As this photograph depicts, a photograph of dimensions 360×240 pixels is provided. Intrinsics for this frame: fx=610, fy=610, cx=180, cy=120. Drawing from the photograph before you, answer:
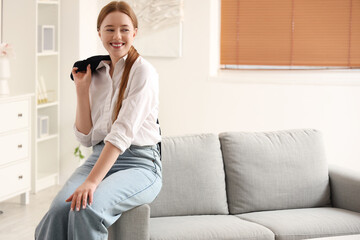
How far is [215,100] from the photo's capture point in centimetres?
539

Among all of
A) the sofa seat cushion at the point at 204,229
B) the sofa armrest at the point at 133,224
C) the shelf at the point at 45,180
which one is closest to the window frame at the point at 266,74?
the shelf at the point at 45,180

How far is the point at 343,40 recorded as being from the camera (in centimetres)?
521

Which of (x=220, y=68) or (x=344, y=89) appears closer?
(x=344, y=89)

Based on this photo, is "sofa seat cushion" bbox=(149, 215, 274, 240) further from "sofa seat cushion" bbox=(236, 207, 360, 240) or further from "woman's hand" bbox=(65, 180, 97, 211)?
"woman's hand" bbox=(65, 180, 97, 211)

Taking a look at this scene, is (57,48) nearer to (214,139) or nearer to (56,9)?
(56,9)

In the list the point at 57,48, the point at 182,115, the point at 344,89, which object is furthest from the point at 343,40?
the point at 57,48

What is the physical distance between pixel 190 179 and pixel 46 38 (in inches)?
101

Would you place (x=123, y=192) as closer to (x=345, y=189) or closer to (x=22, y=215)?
(x=345, y=189)

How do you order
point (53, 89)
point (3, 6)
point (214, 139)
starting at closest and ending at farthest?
point (214, 139) → point (3, 6) → point (53, 89)

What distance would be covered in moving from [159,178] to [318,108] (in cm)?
288

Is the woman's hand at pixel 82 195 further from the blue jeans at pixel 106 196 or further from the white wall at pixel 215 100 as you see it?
the white wall at pixel 215 100

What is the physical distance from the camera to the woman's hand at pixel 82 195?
219 cm

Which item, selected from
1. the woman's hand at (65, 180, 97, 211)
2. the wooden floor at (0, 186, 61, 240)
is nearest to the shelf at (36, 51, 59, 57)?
the wooden floor at (0, 186, 61, 240)

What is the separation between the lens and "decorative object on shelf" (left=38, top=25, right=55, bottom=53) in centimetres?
506
